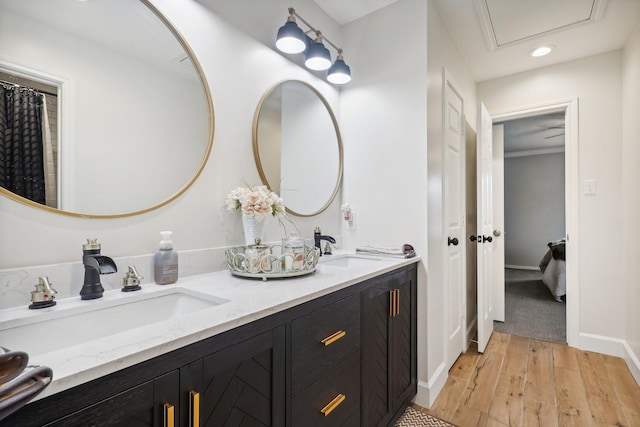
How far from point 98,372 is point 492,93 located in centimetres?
369

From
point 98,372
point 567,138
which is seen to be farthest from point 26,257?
point 567,138

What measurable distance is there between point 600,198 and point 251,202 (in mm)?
2907

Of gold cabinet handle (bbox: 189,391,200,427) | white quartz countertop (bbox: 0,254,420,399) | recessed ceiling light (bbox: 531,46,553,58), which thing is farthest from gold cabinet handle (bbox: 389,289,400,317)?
recessed ceiling light (bbox: 531,46,553,58)

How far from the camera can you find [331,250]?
2.05m

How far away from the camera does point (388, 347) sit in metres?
1.55

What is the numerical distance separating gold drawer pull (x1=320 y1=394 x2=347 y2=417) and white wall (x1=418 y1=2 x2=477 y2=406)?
3.09 feet

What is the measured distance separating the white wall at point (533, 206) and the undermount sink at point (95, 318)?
698 centimetres

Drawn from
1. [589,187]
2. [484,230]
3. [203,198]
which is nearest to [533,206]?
[589,187]

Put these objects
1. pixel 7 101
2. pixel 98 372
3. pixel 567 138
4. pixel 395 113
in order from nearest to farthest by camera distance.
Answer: pixel 98 372
pixel 7 101
pixel 395 113
pixel 567 138

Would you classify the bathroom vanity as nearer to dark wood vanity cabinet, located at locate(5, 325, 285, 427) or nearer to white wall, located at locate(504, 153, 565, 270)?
dark wood vanity cabinet, located at locate(5, 325, 285, 427)

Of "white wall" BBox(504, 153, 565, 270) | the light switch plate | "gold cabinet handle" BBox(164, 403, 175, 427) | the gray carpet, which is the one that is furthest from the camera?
"white wall" BBox(504, 153, 565, 270)

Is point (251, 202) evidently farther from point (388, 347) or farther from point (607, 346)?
point (607, 346)

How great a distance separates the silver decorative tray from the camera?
1297mm

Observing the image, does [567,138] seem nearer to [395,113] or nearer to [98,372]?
[395,113]
